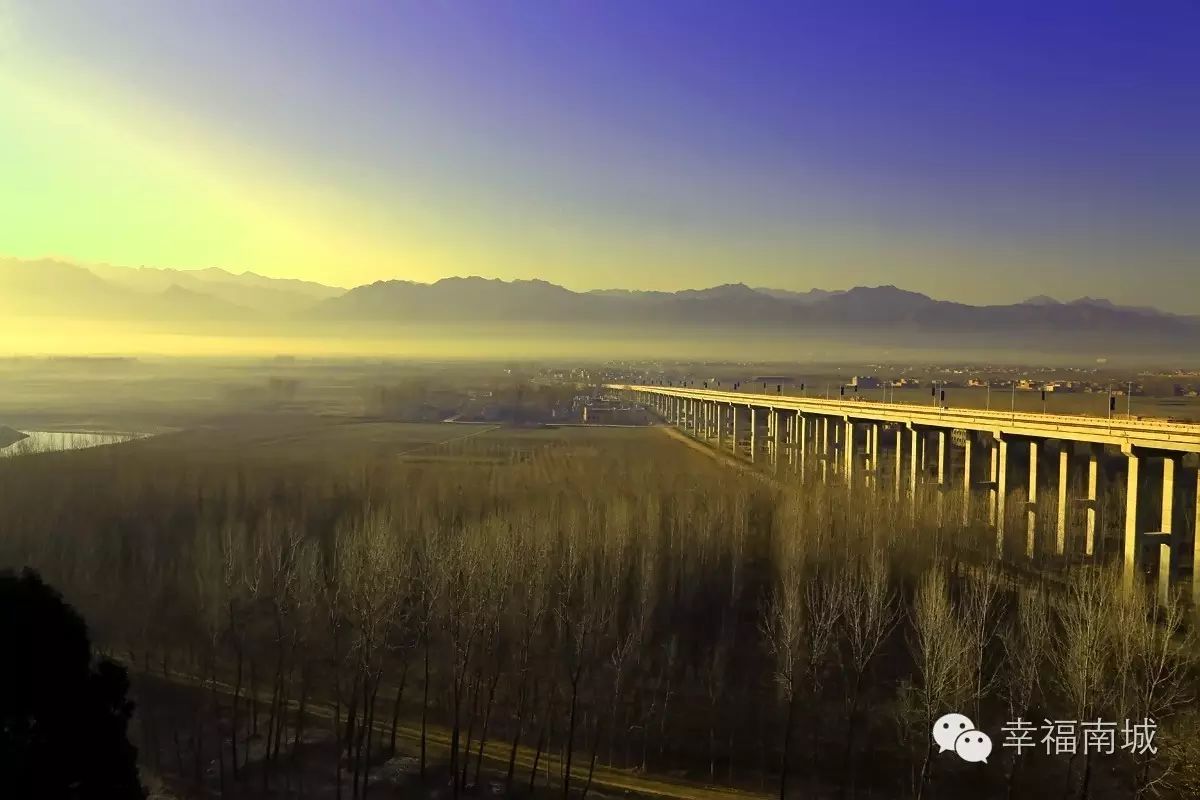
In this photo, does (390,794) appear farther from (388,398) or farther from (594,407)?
(594,407)

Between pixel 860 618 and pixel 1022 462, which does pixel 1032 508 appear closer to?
pixel 1022 462

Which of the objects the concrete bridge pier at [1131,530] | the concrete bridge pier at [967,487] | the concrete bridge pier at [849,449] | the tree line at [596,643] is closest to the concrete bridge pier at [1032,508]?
the tree line at [596,643]

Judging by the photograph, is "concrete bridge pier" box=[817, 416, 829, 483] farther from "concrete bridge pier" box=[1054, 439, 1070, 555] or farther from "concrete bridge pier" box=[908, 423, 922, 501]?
"concrete bridge pier" box=[1054, 439, 1070, 555]

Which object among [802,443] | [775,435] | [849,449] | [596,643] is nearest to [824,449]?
[802,443]

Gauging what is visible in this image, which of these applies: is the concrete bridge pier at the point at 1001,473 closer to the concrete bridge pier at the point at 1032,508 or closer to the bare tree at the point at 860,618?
the concrete bridge pier at the point at 1032,508

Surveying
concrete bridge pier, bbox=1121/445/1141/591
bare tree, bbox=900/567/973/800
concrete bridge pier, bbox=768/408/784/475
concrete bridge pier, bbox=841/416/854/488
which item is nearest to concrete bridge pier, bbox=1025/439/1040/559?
concrete bridge pier, bbox=1121/445/1141/591

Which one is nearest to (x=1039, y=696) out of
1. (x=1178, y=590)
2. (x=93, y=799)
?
(x=1178, y=590)
